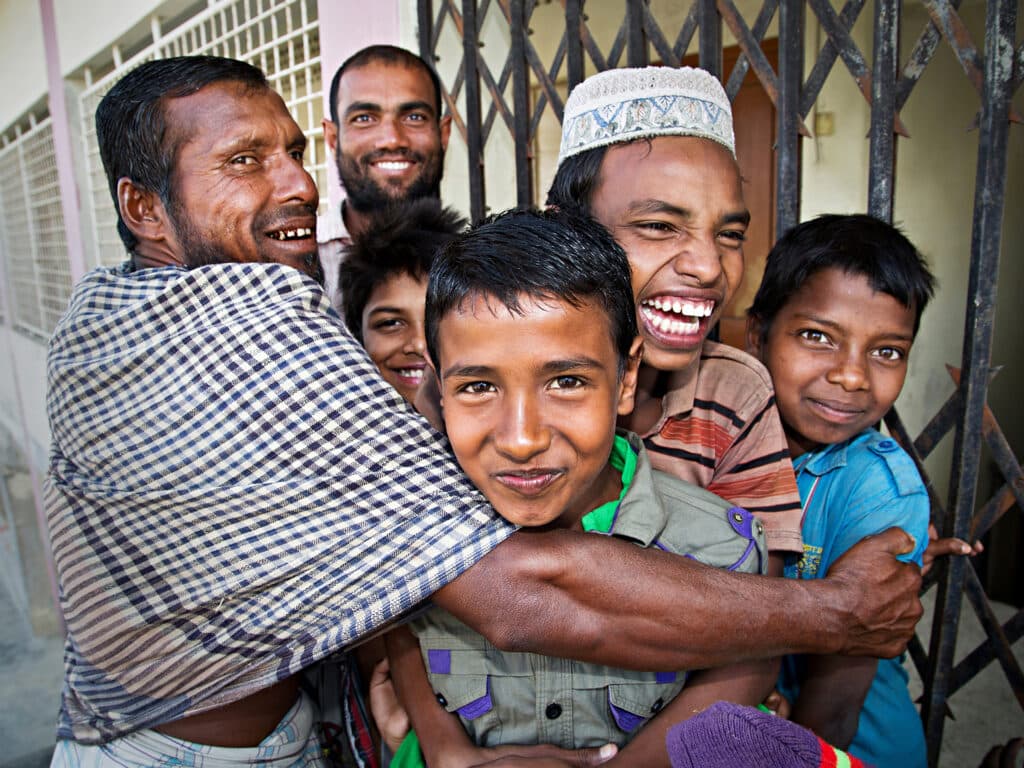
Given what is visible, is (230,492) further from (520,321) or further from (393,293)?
(393,293)

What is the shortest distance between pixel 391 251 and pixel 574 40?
1204 millimetres

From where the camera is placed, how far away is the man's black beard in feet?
10.3

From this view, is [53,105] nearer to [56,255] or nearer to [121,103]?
[56,255]

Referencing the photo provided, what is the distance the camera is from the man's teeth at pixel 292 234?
1831 mm

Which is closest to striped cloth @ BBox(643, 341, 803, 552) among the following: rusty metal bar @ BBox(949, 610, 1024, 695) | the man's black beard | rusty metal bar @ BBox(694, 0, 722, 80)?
rusty metal bar @ BBox(949, 610, 1024, 695)

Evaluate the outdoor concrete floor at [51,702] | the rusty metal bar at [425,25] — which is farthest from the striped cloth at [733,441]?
the rusty metal bar at [425,25]

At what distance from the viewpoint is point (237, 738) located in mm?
1578

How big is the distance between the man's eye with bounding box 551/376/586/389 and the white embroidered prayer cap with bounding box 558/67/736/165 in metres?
0.72

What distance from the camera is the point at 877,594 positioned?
4.92 ft

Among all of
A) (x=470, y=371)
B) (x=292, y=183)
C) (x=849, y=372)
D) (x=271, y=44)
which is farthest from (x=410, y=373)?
(x=271, y=44)

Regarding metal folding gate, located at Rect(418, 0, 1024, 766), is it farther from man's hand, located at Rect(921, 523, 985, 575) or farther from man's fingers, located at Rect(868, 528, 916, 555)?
man's fingers, located at Rect(868, 528, 916, 555)

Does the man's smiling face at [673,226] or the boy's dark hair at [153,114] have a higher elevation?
the boy's dark hair at [153,114]

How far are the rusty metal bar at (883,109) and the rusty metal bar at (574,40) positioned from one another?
1.08 meters

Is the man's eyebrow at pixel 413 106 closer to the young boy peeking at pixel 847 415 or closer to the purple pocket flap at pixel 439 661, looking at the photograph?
the young boy peeking at pixel 847 415
